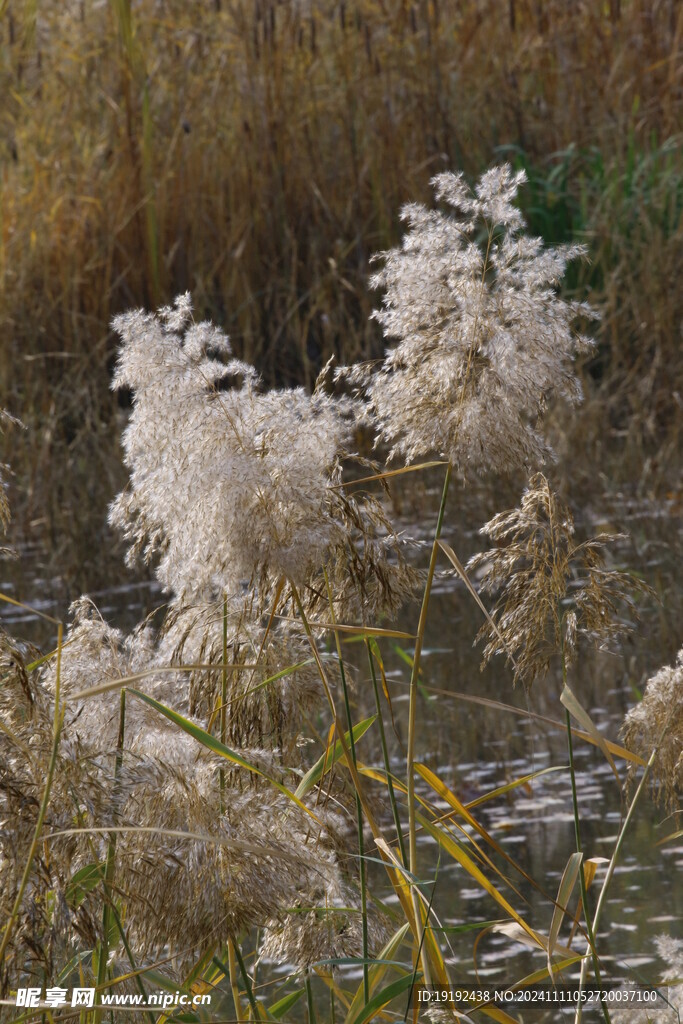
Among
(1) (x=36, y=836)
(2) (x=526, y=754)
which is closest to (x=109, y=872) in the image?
(1) (x=36, y=836)

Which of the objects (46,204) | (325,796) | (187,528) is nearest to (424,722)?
(325,796)

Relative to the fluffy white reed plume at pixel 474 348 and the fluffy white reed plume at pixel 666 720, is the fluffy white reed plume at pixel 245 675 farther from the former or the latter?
the fluffy white reed plume at pixel 666 720

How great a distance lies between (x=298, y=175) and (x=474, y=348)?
551 cm

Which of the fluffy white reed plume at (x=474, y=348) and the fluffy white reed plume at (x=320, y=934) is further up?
the fluffy white reed plume at (x=474, y=348)

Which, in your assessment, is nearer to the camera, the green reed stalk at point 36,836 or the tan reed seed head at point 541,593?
the green reed stalk at point 36,836

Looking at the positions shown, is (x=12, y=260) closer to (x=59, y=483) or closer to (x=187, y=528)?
(x=59, y=483)

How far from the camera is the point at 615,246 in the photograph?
668 centimetres

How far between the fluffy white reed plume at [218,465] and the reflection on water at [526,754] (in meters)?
0.36

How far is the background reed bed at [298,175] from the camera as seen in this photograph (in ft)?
20.9

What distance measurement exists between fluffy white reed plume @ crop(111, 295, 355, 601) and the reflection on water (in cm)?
36

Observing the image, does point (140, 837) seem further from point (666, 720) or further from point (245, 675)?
point (666, 720)

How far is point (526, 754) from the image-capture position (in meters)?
3.49

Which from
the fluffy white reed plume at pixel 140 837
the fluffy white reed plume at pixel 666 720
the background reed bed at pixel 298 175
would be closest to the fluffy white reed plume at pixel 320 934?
Result: the fluffy white reed plume at pixel 140 837

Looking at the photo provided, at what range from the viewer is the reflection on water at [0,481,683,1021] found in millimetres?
2611
